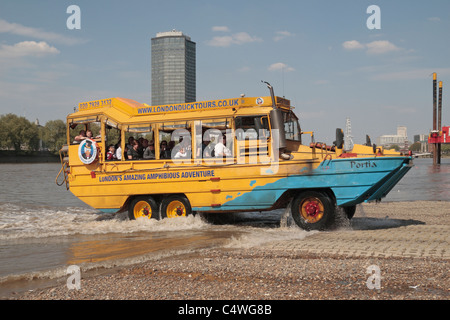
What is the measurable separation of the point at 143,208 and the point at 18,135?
313 feet

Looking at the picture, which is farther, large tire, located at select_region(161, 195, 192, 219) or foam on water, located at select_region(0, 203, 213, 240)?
large tire, located at select_region(161, 195, 192, 219)

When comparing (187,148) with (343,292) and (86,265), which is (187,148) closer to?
(86,265)

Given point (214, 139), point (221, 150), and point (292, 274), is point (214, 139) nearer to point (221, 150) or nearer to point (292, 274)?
point (221, 150)

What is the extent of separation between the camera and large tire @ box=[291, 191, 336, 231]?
393 inches

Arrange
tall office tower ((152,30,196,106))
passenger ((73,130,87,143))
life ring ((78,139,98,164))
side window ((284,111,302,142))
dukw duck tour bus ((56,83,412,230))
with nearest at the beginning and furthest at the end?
dukw duck tour bus ((56,83,412,230))
side window ((284,111,302,142))
life ring ((78,139,98,164))
passenger ((73,130,87,143))
tall office tower ((152,30,196,106))

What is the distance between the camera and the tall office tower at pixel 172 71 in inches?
5187

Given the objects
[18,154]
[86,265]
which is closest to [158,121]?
[86,265]

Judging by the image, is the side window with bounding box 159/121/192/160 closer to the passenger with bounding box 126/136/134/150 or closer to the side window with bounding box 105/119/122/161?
the passenger with bounding box 126/136/134/150

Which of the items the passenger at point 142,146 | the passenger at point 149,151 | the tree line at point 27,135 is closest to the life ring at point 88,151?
the passenger at point 142,146

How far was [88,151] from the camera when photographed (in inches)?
484

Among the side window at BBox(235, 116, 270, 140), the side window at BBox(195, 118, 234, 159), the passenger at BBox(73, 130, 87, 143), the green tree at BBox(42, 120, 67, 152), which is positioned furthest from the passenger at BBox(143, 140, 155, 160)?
the green tree at BBox(42, 120, 67, 152)

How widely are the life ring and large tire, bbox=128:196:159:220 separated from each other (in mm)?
1558

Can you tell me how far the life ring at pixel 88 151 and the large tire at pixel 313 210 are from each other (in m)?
5.32
